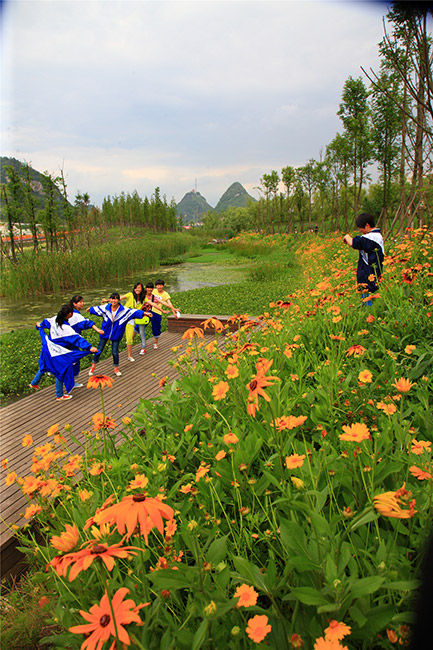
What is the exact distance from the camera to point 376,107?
10.4 meters

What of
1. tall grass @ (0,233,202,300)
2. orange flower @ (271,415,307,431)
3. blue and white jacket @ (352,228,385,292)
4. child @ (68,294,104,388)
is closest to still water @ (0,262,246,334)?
tall grass @ (0,233,202,300)

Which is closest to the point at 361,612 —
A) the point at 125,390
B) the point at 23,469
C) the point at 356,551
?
the point at 356,551

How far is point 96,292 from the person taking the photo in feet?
39.2

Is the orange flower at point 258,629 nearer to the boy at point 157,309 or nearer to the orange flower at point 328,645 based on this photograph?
the orange flower at point 328,645

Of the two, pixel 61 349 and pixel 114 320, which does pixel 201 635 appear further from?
pixel 114 320

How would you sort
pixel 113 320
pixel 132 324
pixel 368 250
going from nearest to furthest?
pixel 368 250 < pixel 113 320 < pixel 132 324

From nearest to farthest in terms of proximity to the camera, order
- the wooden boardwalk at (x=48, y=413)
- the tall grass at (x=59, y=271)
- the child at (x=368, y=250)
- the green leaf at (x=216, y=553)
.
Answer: the green leaf at (x=216, y=553), the wooden boardwalk at (x=48, y=413), the child at (x=368, y=250), the tall grass at (x=59, y=271)

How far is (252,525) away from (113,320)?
12.5 feet

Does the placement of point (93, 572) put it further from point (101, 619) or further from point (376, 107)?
point (376, 107)

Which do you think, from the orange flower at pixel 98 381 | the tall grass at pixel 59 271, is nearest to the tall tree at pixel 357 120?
the tall grass at pixel 59 271

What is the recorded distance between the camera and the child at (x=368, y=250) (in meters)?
3.22

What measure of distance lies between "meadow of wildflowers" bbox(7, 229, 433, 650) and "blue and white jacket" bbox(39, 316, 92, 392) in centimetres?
203

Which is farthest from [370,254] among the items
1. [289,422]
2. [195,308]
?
[195,308]

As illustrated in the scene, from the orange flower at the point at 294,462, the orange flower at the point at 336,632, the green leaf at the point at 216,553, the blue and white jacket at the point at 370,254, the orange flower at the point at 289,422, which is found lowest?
the green leaf at the point at 216,553
